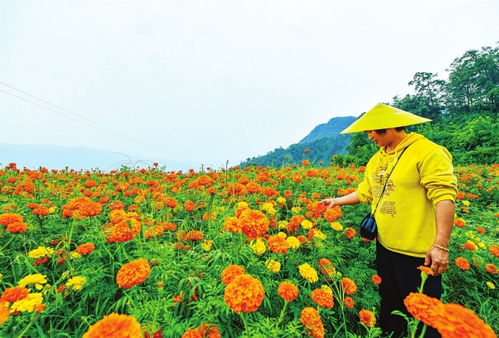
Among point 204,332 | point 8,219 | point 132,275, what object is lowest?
point 204,332

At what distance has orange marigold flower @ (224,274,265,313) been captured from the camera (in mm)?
934

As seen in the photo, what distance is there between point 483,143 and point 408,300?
23.3 m

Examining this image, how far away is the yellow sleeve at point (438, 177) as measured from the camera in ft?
4.84

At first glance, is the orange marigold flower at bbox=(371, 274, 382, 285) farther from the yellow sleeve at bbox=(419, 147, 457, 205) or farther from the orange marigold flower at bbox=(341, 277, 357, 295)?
the yellow sleeve at bbox=(419, 147, 457, 205)

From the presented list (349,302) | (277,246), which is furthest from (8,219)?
(349,302)

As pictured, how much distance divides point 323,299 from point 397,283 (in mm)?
1070

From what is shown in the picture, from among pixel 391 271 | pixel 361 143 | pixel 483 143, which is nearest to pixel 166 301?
pixel 391 271

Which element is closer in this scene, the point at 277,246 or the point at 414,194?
the point at 277,246

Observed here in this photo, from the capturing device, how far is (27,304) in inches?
38.1

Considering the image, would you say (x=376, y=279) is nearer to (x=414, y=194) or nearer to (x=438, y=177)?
(x=414, y=194)

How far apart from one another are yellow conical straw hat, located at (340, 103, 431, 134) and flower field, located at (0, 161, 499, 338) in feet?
2.87

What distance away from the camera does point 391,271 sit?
1.93 m

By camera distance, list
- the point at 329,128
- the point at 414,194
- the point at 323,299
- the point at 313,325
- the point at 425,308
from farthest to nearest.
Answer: the point at 329,128 < the point at 414,194 < the point at 323,299 < the point at 313,325 < the point at 425,308

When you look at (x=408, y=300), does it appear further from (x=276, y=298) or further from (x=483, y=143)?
(x=483, y=143)
